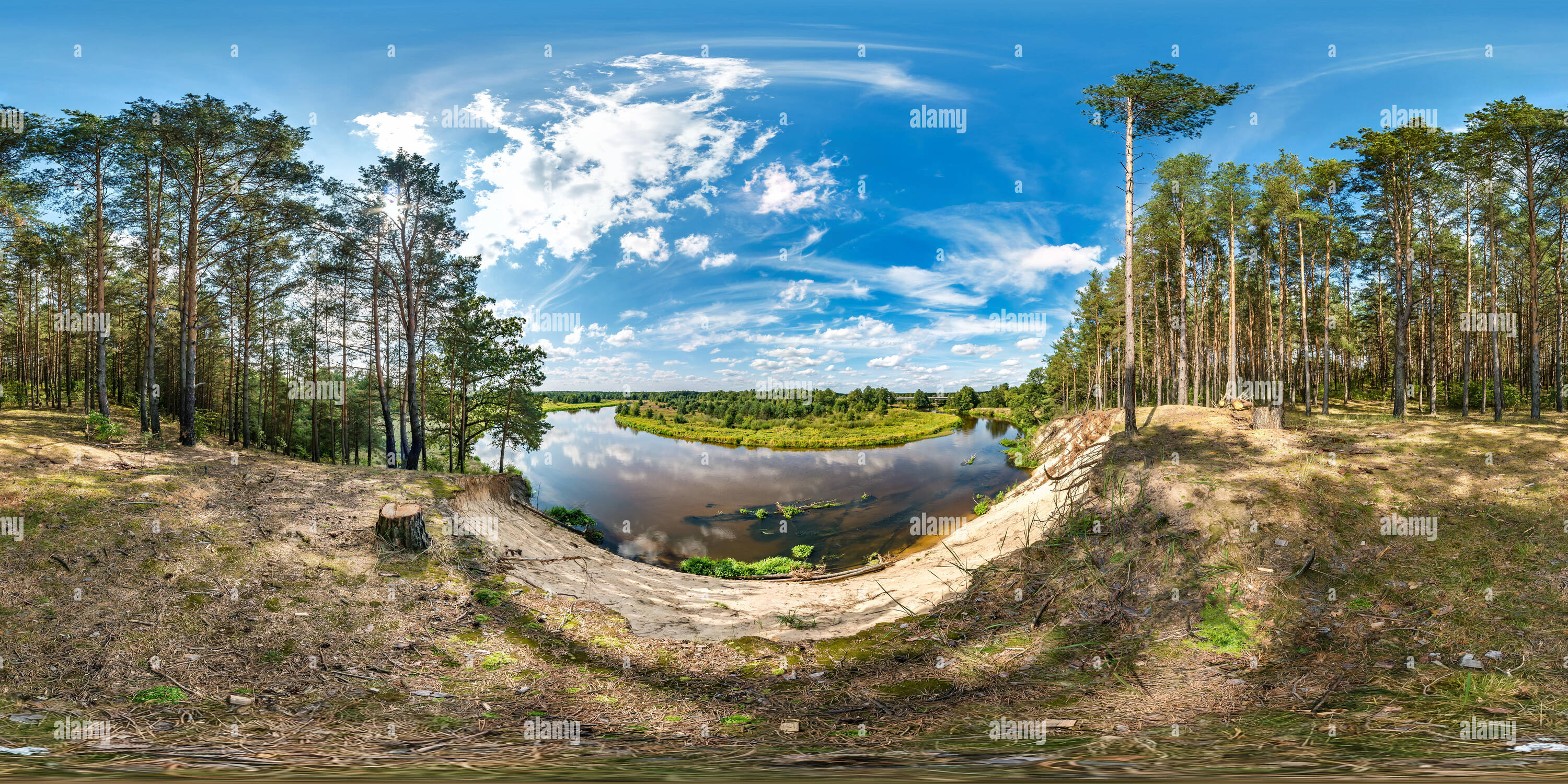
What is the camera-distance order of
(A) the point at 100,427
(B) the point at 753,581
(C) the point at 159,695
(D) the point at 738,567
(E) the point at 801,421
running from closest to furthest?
(C) the point at 159,695 → (B) the point at 753,581 → (A) the point at 100,427 → (D) the point at 738,567 → (E) the point at 801,421

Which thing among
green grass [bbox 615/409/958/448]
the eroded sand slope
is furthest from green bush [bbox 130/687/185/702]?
green grass [bbox 615/409/958/448]

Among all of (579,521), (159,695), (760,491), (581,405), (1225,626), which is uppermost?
(581,405)

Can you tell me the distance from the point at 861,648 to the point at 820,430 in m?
57.1

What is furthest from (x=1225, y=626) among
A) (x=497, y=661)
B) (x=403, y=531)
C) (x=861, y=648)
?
(x=403, y=531)

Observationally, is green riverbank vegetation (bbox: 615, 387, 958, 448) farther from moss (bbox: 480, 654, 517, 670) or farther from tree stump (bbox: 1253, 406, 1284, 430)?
moss (bbox: 480, 654, 517, 670)

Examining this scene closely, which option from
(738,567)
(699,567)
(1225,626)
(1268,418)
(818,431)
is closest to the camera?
(1225,626)

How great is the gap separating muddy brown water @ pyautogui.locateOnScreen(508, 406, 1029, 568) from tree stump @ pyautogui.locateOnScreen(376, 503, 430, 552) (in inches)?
491

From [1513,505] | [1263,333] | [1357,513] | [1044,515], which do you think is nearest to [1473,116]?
[1513,505]

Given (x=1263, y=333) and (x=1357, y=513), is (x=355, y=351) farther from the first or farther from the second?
(x=1263, y=333)

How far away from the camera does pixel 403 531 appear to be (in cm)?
886

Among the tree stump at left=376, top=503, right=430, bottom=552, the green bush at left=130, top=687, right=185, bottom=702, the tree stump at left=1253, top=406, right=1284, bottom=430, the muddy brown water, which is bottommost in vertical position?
the muddy brown water

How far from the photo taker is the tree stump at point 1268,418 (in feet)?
40.6

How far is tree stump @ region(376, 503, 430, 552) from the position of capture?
28.9 ft

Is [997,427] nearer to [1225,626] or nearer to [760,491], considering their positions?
[760,491]
